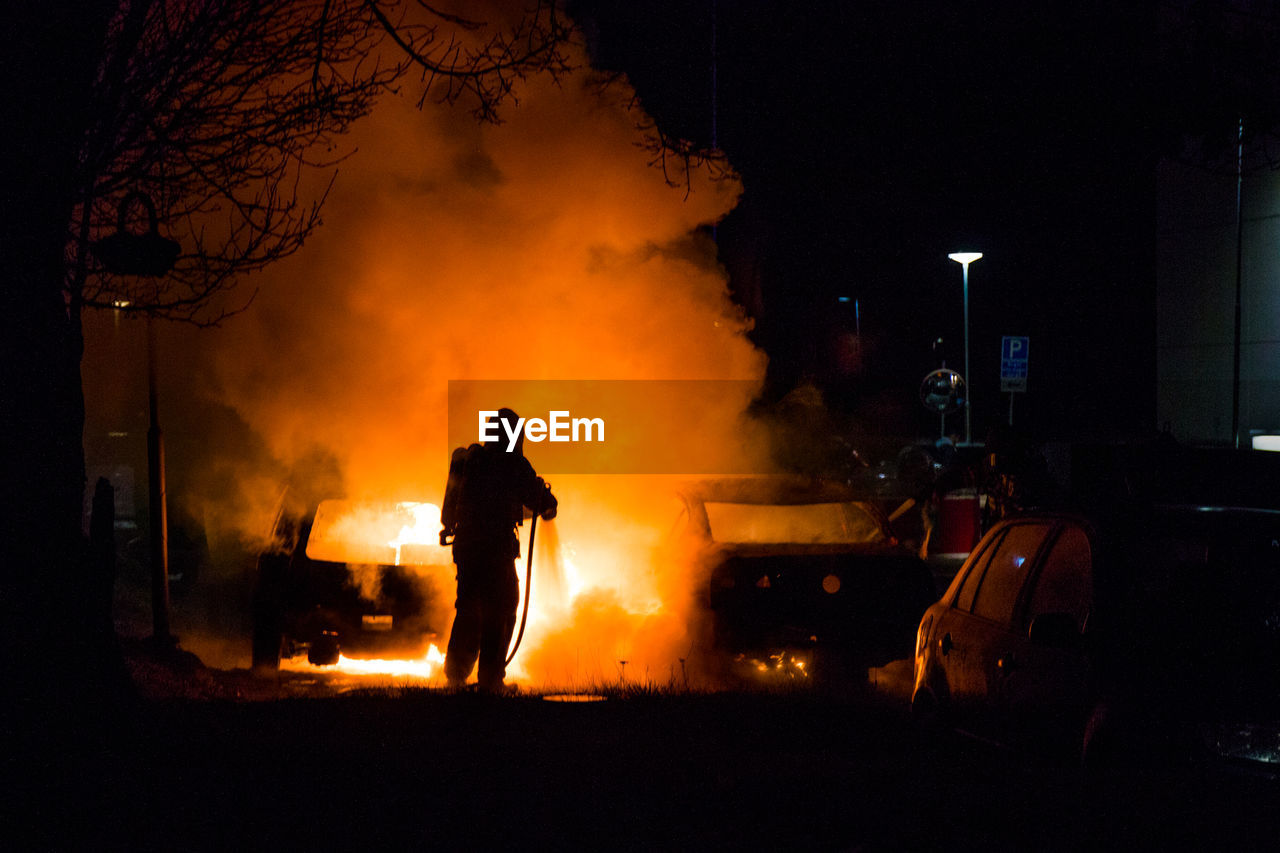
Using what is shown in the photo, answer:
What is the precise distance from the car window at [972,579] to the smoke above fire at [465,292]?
6377 millimetres

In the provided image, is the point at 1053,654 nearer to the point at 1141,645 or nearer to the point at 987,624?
the point at 1141,645

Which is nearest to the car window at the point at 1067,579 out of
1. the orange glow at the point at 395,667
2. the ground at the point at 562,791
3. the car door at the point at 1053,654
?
the car door at the point at 1053,654

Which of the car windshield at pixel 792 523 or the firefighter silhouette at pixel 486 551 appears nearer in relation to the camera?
the firefighter silhouette at pixel 486 551

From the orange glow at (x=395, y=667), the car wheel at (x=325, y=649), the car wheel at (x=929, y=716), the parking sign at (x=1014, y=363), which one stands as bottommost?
the orange glow at (x=395, y=667)

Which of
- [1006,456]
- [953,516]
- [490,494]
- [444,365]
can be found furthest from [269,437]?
[953,516]

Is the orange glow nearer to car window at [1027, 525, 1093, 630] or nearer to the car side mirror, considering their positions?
car window at [1027, 525, 1093, 630]

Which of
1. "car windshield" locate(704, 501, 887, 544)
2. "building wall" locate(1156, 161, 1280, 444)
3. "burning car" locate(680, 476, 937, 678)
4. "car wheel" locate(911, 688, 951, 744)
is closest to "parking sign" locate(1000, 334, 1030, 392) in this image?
"building wall" locate(1156, 161, 1280, 444)

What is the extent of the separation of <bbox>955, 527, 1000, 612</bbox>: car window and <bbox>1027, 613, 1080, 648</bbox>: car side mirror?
1.34 metres

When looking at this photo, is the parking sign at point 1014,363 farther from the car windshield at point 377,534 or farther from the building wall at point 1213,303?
the car windshield at point 377,534

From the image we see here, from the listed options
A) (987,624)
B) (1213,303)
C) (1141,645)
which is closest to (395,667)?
(987,624)

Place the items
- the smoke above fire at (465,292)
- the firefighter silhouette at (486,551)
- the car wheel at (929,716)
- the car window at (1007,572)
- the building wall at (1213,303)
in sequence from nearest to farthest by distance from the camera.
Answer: the car window at (1007,572)
the car wheel at (929,716)
the firefighter silhouette at (486,551)
the smoke above fire at (465,292)
the building wall at (1213,303)

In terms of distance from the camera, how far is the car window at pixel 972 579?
19.6 feet

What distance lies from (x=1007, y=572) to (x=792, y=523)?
3167 millimetres

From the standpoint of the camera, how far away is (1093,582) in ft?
15.4
